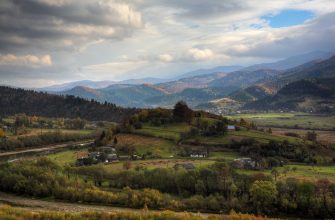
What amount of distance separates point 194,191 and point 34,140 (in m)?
109

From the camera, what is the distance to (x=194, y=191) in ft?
317

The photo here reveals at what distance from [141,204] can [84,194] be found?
1398cm

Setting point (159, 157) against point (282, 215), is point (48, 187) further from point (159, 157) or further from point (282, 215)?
point (282, 215)

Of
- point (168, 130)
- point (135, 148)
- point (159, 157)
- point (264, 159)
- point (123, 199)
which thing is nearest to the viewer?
point (123, 199)

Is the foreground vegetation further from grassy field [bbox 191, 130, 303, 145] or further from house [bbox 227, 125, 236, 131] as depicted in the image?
house [bbox 227, 125, 236, 131]

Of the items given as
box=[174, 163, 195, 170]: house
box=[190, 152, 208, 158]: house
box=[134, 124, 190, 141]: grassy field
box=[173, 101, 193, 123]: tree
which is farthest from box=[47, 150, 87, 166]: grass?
box=[173, 101, 193, 123]: tree

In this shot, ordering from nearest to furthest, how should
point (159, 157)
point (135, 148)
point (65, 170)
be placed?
1. point (65, 170)
2. point (159, 157)
3. point (135, 148)

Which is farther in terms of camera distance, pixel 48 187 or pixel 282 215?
pixel 48 187

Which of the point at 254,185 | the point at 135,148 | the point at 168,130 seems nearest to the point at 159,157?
the point at 135,148

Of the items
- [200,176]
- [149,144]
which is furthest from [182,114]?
[200,176]

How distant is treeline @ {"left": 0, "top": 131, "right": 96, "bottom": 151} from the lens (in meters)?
174

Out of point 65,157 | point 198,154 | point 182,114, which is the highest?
point 182,114

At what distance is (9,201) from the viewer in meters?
94.6

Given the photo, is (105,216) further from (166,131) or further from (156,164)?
(166,131)
